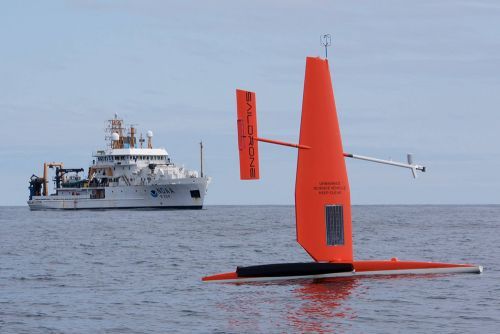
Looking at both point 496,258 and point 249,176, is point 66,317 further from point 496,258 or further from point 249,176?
point 496,258

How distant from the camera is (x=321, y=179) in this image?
2138 centimetres

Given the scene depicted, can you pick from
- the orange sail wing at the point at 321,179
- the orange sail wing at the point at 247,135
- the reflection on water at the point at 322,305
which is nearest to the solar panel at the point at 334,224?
the orange sail wing at the point at 321,179

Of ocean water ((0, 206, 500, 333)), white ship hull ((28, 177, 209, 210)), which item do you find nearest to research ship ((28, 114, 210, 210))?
white ship hull ((28, 177, 209, 210))

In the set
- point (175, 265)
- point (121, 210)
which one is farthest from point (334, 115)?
point (121, 210)

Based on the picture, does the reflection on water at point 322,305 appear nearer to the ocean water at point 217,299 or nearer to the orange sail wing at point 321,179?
the ocean water at point 217,299

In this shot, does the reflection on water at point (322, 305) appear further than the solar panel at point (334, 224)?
No

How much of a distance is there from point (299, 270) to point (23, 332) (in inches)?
287

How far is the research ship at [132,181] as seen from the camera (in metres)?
96.6

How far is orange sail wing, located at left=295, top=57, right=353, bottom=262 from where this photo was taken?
21.2 m

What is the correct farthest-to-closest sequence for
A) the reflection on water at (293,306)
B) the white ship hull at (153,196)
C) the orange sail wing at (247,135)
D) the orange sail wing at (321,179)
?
1. the white ship hull at (153,196)
2. the orange sail wing at (321,179)
3. the orange sail wing at (247,135)
4. the reflection on water at (293,306)

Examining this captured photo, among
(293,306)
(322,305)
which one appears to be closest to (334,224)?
(322,305)

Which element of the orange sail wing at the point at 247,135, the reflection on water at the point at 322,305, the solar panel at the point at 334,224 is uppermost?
the orange sail wing at the point at 247,135

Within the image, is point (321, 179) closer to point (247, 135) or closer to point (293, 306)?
point (247, 135)

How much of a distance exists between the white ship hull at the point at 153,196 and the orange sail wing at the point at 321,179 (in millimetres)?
73701
